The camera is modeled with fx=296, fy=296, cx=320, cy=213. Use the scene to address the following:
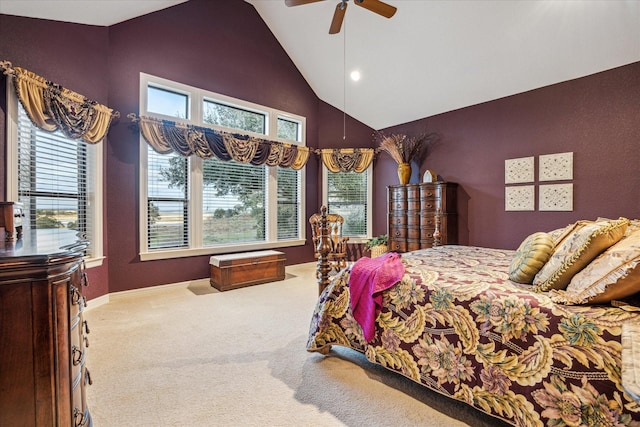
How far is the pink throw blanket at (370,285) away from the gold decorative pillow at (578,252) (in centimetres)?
80

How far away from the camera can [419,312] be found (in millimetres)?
1819

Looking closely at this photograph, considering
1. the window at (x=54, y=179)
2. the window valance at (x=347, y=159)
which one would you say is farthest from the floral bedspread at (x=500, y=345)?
the window valance at (x=347, y=159)

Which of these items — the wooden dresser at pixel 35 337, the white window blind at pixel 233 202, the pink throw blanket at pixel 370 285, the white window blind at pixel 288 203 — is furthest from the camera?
the white window blind at pixel 288 203

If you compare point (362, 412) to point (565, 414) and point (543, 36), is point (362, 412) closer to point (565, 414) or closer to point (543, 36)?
point (565, 414)

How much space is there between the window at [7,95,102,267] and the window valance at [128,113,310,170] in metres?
0.68

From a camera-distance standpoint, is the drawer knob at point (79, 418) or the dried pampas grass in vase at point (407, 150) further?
the dried pampas grass in vase at point (407, 150)

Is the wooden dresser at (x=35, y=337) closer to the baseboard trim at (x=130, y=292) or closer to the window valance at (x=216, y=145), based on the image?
the baseboard trim at (x=130, y=292)

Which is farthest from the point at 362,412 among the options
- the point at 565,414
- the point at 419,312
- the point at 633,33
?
the point at 633,33

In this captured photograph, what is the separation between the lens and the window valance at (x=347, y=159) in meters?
5.91

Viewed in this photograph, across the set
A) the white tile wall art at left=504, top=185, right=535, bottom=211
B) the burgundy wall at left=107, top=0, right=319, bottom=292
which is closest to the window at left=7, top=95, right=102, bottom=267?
the burgundy wall at left=107, top=0, right=319, bottom=292

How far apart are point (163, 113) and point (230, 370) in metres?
3.63

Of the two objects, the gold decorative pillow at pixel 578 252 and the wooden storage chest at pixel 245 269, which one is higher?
the gold decorative pillow at pixel 578 252

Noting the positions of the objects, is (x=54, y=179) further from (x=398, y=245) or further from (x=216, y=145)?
(x=398, y=245)

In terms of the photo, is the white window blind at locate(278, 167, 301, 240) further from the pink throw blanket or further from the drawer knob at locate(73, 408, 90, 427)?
the drawer knob at locate(73, 408, 90, 427)
